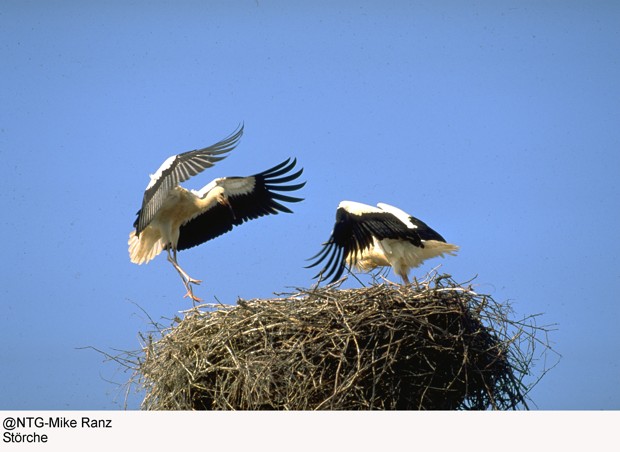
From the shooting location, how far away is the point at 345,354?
6.21m

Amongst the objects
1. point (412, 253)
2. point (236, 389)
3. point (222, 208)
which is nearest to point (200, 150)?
point (222, 208)

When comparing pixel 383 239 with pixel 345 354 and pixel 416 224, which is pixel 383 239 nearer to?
pixel 416 224

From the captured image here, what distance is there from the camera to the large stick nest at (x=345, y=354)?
6.16 meters

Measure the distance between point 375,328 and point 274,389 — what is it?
819mm

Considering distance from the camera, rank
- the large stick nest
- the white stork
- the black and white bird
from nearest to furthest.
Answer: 1. the large stick nest
2. the white stork
3. the black and white bird

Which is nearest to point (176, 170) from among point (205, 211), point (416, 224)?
point (205, 211)

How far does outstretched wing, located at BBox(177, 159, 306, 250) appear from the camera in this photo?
29.6ft

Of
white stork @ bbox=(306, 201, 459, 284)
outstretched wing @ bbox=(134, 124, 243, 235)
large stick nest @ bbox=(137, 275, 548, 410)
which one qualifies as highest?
outstretched wing @ bbox=(134, 124, 243, 235)

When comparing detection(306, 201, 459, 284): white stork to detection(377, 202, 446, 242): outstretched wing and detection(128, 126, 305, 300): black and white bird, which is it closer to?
detection(377, 202, 446, 242): outstretched wing

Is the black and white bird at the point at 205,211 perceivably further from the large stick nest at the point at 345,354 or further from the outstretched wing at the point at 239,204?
the large stick nest at the point at 345,354

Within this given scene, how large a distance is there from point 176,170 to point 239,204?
3.62 ft

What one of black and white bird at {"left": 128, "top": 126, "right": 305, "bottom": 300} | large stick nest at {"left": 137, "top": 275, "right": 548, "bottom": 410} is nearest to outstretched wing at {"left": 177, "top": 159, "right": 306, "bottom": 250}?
black and white bird at {"left": 128, "top": 126, "right": 305, "bottom": 300}

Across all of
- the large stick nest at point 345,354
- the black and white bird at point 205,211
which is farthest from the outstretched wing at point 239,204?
the large stick nest at point 345,354

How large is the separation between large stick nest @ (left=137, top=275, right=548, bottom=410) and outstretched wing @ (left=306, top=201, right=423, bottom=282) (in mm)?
1172
